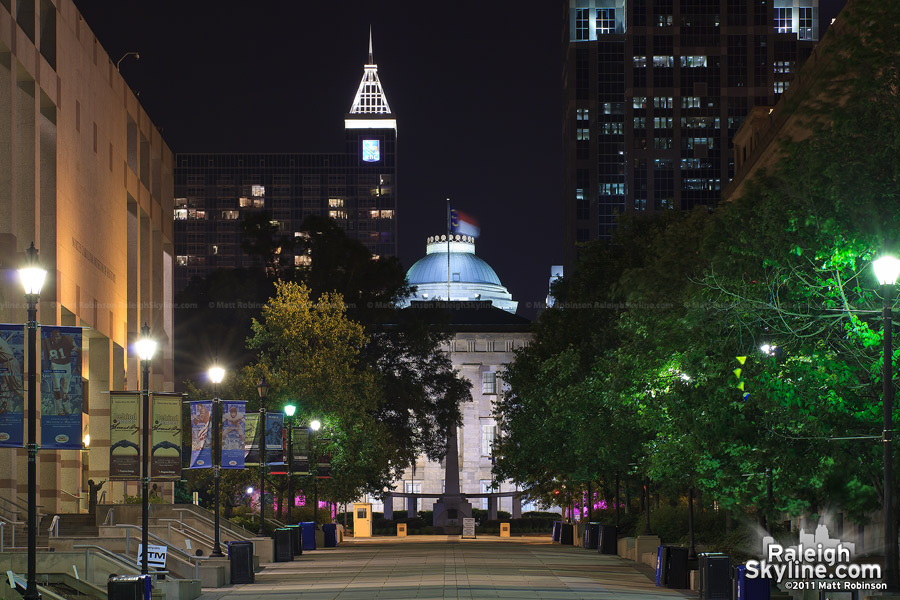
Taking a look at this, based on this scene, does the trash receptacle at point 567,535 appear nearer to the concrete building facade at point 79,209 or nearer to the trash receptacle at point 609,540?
the trash receptacle at point 609,540

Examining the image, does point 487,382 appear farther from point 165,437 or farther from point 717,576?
point 717,576

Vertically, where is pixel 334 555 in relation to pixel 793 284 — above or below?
below

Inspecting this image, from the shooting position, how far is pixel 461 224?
169500 millimetres

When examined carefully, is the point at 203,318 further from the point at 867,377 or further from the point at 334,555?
the point at 867,377

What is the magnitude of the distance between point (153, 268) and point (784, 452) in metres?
57.4

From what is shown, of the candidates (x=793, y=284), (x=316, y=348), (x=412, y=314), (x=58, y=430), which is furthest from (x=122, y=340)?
(x=793, y=284)

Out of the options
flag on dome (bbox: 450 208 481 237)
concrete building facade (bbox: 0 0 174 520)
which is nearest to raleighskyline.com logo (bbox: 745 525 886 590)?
concrete building facade (bbox: 0 0 174 520)

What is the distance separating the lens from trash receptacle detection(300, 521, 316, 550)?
199ft

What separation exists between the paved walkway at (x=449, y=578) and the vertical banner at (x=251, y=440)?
3684 mm

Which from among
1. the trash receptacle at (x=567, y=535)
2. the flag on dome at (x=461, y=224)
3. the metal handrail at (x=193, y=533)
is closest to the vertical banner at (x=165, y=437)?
the metal handrail at (x=193, y=533)

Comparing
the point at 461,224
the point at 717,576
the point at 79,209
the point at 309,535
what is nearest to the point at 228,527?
the point at 309,535

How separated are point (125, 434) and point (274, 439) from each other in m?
15.3

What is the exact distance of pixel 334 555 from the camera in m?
55.8

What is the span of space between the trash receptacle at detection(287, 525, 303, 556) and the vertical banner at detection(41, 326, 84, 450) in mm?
22458
